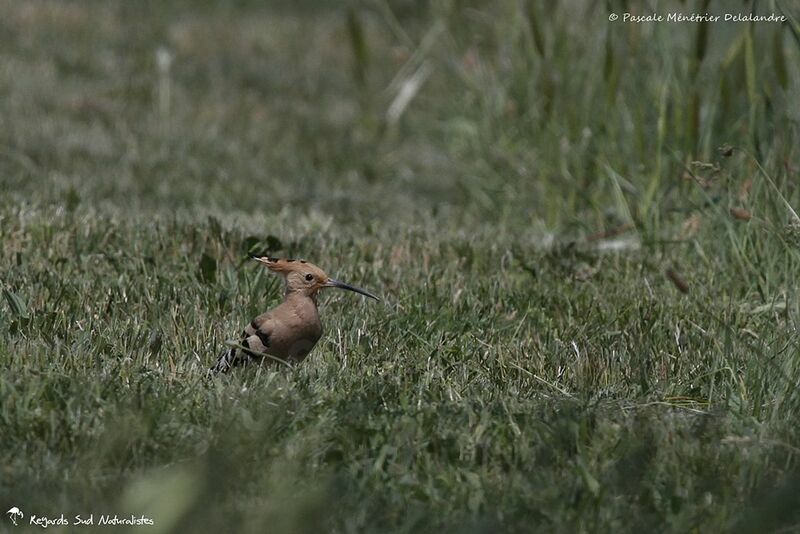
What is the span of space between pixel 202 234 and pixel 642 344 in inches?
93.9

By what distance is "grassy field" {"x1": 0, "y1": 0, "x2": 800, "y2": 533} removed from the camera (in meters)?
3.63

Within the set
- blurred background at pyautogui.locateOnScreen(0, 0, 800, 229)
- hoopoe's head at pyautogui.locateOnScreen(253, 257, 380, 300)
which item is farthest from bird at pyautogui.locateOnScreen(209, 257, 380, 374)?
blurred background at pyautogui.locateOnScreen(0, 0, 800, 229)

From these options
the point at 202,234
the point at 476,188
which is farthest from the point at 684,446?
the point at 476,188

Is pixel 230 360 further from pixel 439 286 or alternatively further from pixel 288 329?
pixel 439 286

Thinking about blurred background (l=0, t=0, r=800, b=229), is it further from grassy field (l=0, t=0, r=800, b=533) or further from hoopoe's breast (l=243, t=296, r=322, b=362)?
hoopoe's breast (l=243, t=296, r=322, b=362)

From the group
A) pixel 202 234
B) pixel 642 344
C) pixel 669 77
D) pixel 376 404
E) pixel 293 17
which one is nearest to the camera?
pixel 376 404

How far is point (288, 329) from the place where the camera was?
4531 millimetres

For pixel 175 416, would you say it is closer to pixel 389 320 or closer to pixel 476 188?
pixel 389 320

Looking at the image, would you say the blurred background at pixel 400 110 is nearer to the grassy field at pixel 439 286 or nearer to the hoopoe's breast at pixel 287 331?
the grassy field at pixel 439 286

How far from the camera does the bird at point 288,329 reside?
4.52 m

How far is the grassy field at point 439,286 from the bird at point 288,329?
96 millimetres

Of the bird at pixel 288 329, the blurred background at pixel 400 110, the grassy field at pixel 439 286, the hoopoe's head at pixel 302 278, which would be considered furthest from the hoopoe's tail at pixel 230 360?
the blurred background at pixel 400 110

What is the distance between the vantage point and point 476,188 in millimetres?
9289

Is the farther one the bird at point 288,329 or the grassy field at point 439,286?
the bird at point 288,329
